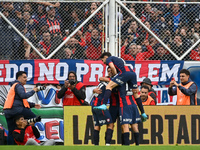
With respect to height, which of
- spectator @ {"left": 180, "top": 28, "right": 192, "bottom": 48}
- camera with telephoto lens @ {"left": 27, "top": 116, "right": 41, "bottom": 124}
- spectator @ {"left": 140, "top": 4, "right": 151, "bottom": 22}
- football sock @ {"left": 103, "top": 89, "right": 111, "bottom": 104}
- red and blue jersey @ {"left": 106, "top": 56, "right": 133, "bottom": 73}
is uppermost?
spectator @ {"left": 140, "top": 4, "right": 151, "bottom": 22}

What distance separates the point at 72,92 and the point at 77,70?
923 millimetres

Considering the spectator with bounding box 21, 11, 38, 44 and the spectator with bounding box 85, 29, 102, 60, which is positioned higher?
the spectator with bounding box 21, 11, 38, 44

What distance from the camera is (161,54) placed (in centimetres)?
1261

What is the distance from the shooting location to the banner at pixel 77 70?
1242 centimetres

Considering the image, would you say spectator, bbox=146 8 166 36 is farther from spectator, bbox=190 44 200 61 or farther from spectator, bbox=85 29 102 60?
spectator, bbox=85 29 102 60

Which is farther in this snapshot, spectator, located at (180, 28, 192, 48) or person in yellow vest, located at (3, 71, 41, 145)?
spectator, located at (180, 28, 192, 48)

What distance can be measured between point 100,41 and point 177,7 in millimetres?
2206

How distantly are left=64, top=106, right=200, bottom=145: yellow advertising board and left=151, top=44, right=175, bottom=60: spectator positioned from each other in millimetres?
1919

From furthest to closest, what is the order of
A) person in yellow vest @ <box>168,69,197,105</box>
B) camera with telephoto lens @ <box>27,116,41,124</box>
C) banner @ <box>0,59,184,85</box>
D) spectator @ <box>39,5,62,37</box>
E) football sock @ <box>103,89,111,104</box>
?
banner @ <box>0,59,184,85</box>, spectator @ <box>39,5,62,37</box>, person in yellow vest @ <box>168,69,197,105</box>, camera with telephoto lens @ <box>27,116,41,124</box>, football sock @ <box>103,89,111,104</box>

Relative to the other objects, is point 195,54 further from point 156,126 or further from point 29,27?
point 29,27

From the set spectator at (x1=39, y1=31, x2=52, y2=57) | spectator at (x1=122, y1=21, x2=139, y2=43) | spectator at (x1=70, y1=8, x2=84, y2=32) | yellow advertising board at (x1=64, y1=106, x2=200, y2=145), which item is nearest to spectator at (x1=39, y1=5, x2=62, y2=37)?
spectator at (x1=39, y1=31, x2=52, y2=57)

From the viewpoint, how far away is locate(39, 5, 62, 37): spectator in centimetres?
1222

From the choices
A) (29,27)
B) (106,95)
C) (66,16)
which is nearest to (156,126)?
(106,95)

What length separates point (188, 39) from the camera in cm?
1256
